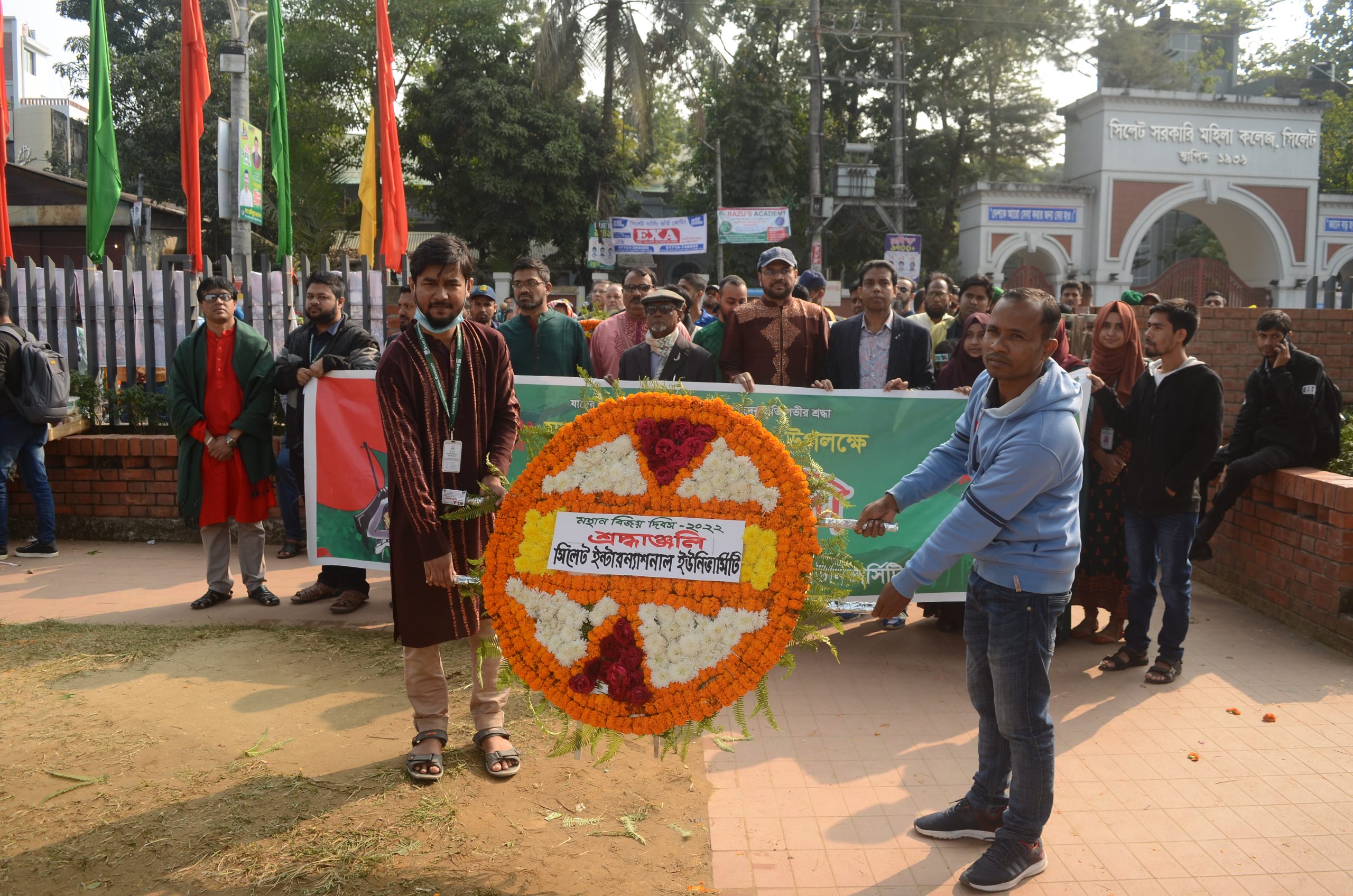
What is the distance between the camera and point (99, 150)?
10312 millimetres

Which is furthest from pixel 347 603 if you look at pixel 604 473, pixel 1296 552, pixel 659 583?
pixel 1296 552

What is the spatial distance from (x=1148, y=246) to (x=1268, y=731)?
1414 inches

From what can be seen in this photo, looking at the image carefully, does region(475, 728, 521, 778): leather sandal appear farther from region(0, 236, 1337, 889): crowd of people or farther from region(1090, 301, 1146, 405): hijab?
region(1090, 301, 1146, 405): hijab

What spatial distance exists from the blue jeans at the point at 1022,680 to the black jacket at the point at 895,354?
8.62ft

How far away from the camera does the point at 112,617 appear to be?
5.98m

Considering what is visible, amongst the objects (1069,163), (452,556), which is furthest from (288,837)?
(1069,163)

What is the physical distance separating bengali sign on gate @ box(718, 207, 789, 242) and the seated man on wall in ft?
70.8

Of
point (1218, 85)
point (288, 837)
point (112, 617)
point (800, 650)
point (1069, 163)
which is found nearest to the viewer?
point (288, 837)

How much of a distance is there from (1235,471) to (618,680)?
194 inches

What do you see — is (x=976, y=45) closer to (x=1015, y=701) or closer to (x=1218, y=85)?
(x=1218, y=85)

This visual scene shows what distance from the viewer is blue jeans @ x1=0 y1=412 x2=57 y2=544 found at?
7.22 meters

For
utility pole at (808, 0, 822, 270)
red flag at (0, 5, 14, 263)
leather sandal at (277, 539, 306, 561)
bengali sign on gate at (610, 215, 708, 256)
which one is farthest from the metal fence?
bengali sign on gate at (610, 215, 708, 256)

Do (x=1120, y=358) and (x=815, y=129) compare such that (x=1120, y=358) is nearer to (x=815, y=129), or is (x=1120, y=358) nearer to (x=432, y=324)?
(x=432, y=324)

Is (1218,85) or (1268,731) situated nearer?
(1268,731)
